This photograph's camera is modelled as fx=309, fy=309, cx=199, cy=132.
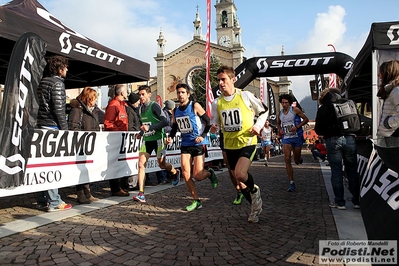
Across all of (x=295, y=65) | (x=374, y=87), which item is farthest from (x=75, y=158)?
(x=295, y=65)

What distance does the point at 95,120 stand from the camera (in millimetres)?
6523

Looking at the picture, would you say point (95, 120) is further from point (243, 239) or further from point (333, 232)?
point (333, 232)

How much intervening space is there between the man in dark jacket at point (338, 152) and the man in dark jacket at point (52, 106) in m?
4.40

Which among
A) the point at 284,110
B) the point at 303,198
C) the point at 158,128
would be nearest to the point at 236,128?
the point at 158,128

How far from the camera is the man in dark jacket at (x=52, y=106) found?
4977 mm

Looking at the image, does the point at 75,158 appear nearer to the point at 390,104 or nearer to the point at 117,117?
the point at 117,117

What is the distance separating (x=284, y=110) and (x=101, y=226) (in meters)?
5.45

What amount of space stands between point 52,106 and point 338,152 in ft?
15.6

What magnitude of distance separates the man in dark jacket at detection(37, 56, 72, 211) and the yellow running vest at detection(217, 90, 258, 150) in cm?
267

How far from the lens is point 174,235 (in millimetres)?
3734

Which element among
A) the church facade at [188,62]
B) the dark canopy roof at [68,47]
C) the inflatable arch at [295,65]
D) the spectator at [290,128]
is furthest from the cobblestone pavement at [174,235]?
the church facade at [188,62]

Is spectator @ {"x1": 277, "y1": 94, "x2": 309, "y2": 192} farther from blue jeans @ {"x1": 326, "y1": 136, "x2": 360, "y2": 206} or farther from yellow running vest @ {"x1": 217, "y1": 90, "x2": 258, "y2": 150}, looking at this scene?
yellow running vest @ {"x1": 217, "y1": 90, "x2": 258, "y2": 150}

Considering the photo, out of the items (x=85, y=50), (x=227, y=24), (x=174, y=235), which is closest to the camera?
(x=174, y=235)

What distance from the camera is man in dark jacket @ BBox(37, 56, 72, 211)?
4977 mm
